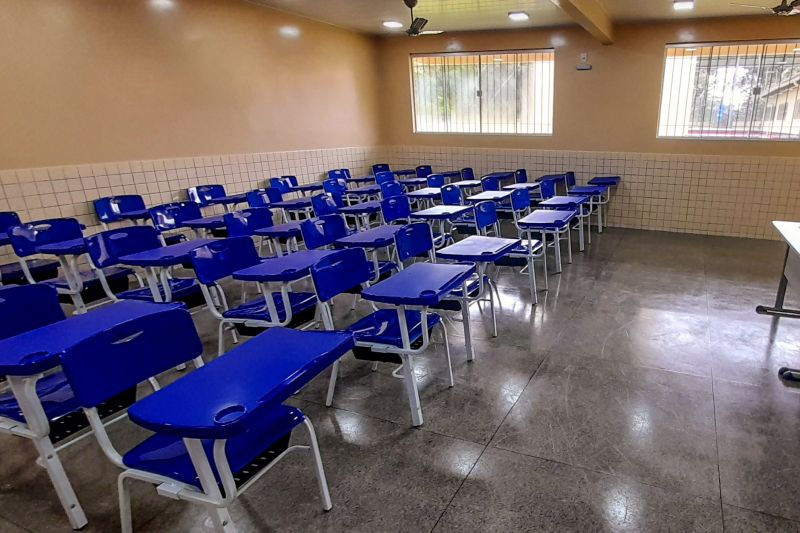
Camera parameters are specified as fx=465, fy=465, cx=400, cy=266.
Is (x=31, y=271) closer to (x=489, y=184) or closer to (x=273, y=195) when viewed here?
(x=273, y=195)

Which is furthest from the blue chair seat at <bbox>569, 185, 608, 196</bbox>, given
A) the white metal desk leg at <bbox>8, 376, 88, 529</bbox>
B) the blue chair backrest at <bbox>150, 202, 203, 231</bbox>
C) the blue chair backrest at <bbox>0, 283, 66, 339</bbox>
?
the white metal desk leg at <bbox>8, 376, 88, 529</bbox>

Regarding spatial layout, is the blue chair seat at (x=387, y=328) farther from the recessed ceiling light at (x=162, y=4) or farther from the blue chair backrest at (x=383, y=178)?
the recessed ceiling light at (x=162, y=4)

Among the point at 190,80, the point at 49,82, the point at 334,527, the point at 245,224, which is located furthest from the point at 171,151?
the point at 334,527

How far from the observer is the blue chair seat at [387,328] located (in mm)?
2386

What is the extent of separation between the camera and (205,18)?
18.4 feet

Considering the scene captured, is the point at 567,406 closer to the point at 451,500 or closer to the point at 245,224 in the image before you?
the point at 451,500

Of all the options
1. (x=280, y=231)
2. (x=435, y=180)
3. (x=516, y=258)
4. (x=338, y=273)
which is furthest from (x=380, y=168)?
(x=338, y=273)

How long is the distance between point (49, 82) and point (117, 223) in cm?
149

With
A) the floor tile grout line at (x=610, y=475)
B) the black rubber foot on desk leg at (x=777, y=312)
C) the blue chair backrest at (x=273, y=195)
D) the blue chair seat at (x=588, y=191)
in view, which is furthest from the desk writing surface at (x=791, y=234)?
the blue chair backrest at (x=273, y=195)

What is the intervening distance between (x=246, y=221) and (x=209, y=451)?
2999mm

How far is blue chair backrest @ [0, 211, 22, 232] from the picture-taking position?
161 inches

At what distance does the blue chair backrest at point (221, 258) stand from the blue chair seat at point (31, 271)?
1923mm

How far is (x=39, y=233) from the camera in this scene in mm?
3883

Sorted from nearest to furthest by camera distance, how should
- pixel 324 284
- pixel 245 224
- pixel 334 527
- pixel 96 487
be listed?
pixel 334 527 → pixel 96 487 → pixel 324 284 → pixel 245 224
